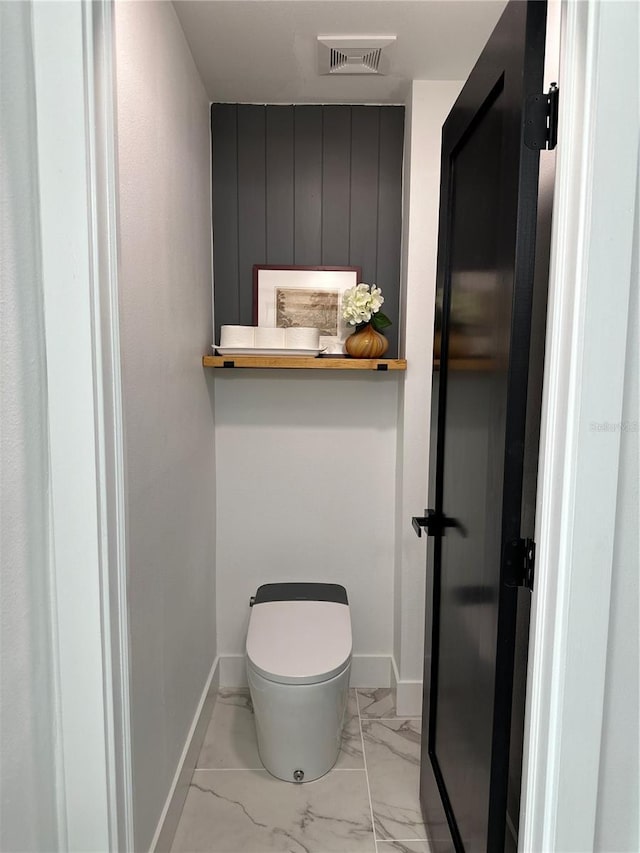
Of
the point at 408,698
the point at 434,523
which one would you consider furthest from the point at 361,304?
the point at 408,698

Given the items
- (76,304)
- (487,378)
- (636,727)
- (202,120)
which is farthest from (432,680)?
(202,120)

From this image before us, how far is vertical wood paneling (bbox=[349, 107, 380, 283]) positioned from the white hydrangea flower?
0.22 m

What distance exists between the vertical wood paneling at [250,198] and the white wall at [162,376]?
169 mm

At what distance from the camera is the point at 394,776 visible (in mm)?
2084

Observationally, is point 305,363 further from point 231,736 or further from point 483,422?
point 231,736

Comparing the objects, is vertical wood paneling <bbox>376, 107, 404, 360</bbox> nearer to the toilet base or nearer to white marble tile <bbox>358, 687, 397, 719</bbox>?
the toilet base

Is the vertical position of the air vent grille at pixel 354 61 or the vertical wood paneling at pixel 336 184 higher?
the air vent grille at pixel 354 61

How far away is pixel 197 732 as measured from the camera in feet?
6.96

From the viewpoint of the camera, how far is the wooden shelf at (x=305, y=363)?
2.27 m

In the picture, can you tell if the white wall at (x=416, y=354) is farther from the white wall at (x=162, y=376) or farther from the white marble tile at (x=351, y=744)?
the white wall at (x=162, y=376)

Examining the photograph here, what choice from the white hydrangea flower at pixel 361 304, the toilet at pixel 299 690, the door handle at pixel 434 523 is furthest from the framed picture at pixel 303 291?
the toilet at pixel 299 690

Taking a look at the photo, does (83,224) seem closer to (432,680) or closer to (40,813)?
(40,813)

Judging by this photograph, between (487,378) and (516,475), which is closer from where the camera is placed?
(516,475)

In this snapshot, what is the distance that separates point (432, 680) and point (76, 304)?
1423 millimetres
